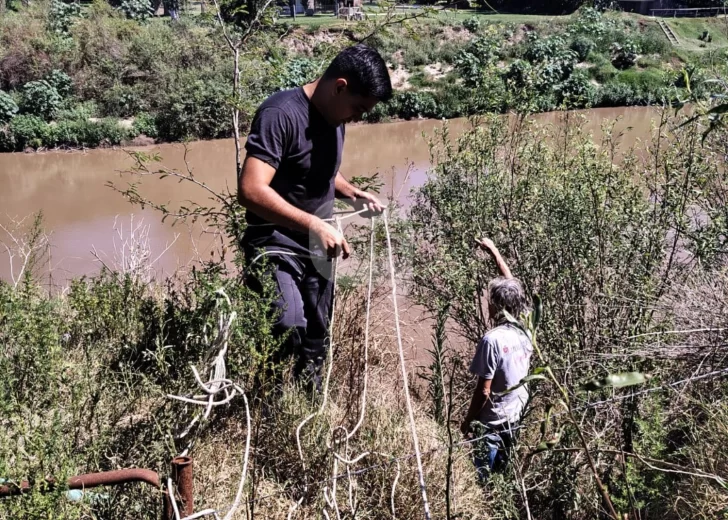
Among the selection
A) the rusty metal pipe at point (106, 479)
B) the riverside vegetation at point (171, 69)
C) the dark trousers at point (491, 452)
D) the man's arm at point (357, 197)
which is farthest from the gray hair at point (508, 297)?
the riverside vegetation at point (171, 69)

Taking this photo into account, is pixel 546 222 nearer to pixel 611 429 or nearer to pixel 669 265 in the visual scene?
pixel 669 265

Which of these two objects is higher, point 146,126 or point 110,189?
point 146,126

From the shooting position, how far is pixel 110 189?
49.1ft

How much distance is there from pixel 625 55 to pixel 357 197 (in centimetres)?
2958

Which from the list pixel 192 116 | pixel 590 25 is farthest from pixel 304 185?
pixel 590 25

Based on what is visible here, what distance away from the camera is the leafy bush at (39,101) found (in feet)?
63.4

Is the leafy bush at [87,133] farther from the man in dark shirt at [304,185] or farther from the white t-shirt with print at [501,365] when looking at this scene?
the white t-shirt with print at [501,365]

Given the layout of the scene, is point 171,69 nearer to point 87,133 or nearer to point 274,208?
point 87,133

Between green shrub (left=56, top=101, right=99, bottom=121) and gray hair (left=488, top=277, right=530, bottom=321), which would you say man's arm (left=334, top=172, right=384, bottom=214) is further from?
green shrub (left=56, top=101, right=99, bottom=121)

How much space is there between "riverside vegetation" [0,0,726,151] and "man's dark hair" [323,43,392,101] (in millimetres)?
10970

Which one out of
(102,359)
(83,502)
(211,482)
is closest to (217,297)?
(211,482)

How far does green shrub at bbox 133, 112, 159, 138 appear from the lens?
63.7 feet

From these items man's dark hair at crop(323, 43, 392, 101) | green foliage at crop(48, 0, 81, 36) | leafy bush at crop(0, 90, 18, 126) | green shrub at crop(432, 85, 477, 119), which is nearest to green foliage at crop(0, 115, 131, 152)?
leafy bush at crop(0, 90, 18, 126)

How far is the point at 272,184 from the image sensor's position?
2852 millimetres
